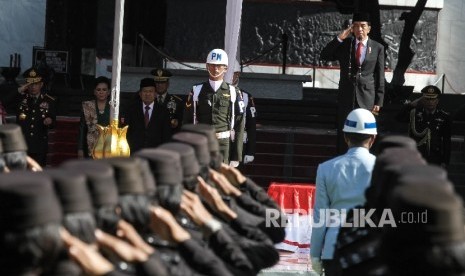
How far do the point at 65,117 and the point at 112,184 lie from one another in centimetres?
1218

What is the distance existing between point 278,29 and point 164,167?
22395 millimetres

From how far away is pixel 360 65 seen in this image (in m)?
12.9

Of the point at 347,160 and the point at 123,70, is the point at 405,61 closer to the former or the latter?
the point at 123,70

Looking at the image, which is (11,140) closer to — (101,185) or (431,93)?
(101,185)

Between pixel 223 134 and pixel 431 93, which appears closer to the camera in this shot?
pixel 223 134

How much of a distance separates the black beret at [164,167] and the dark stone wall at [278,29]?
2142 centimetres

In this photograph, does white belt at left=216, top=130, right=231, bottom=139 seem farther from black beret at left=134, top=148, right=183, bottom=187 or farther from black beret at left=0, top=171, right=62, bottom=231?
black beret at left=0, top=171, right=62, bottom=231

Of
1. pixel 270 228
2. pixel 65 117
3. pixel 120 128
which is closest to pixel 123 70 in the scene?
pixel 65 117

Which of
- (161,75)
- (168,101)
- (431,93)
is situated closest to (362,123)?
(168,101)

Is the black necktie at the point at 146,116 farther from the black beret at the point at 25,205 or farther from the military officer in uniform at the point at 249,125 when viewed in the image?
the black beret at the point at 25,205

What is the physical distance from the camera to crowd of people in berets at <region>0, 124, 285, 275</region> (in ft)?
15.2

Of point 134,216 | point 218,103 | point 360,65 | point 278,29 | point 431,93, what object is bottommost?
point 134,216

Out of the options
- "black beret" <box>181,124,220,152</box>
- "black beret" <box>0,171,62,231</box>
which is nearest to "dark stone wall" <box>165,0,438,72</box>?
Answer: "black beret" <box>181,124,220,152</box>

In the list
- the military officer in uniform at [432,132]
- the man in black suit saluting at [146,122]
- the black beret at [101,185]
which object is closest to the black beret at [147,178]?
the black beret at [101,185]
